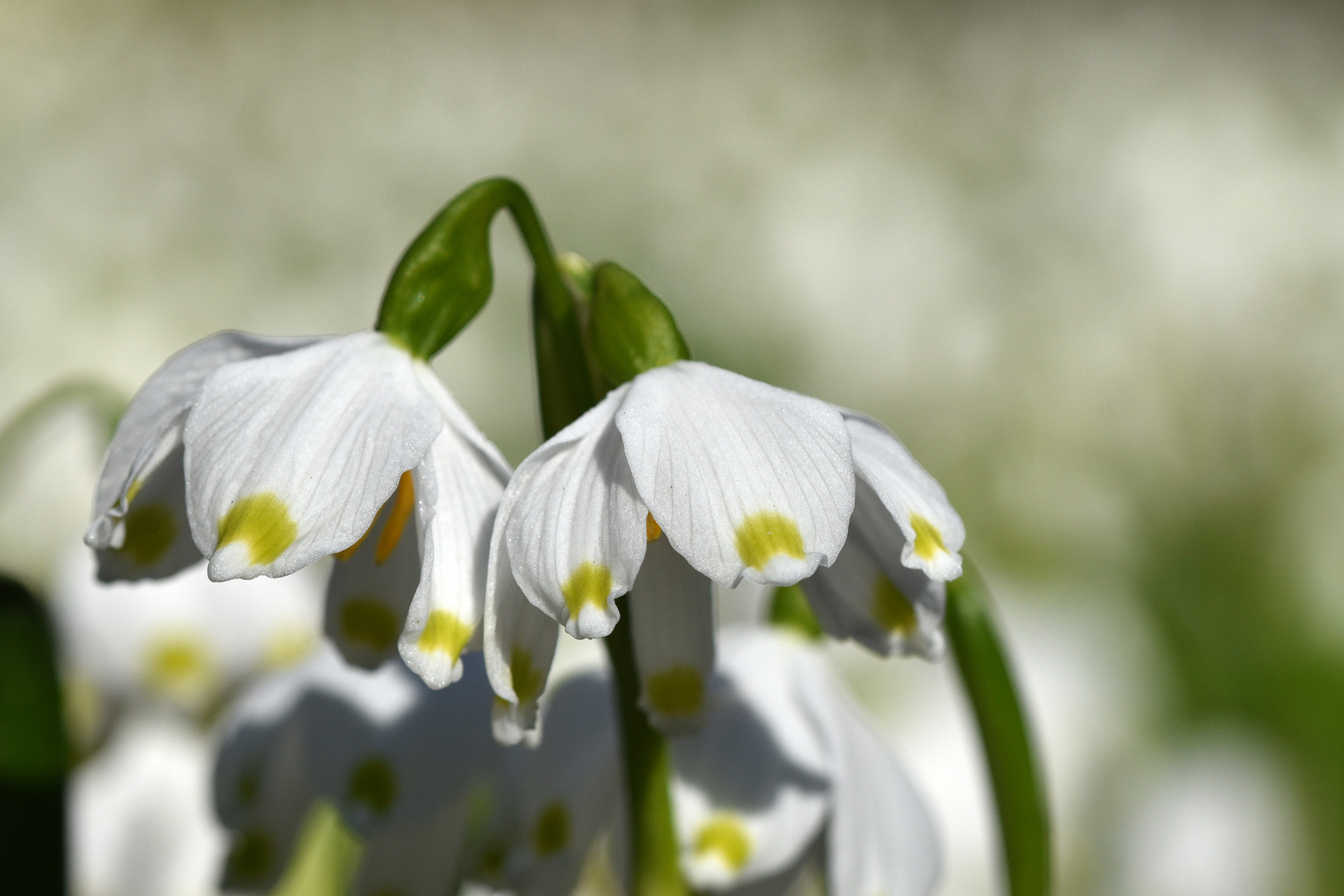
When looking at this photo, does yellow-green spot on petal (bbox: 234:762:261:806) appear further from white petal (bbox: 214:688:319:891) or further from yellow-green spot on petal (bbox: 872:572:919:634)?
yellow-green spot on petal (bbox: 872:572:919:634)

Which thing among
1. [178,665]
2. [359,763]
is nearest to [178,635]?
[178,665]

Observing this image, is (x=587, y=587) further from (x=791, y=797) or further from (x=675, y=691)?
(x=791, y=797)

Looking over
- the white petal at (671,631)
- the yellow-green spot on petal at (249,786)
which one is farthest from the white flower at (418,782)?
the white petal at (671,631)

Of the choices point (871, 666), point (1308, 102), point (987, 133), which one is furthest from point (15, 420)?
point (1308, 102)

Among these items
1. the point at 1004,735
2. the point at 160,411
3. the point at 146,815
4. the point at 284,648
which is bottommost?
the point at 146,815

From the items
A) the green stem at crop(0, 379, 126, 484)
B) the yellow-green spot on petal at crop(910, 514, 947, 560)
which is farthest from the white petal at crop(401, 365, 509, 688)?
the green stem at crop(0, 379, 126, 484)
